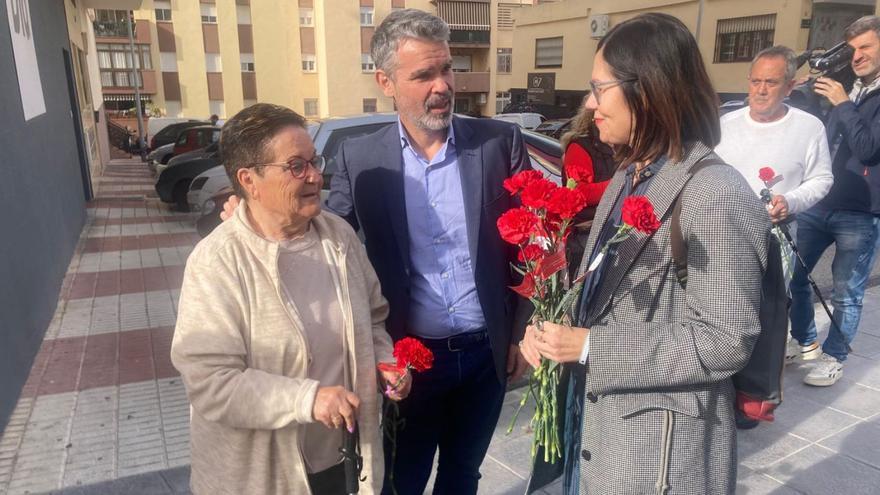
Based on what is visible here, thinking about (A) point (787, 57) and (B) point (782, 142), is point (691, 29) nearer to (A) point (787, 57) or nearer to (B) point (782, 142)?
→ (A) point (787, 57)

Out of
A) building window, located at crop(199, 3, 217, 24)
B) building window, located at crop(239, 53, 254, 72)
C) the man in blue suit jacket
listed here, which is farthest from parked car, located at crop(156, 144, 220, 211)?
building window, located at crop(199, 3, 217, 24)

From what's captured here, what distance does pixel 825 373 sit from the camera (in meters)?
3.68

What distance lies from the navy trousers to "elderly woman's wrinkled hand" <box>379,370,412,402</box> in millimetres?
350

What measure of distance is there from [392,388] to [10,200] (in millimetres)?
4119

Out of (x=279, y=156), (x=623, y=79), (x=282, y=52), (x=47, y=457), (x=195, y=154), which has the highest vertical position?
(x=282, y=52)

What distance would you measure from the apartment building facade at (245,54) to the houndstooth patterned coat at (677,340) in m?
31.9

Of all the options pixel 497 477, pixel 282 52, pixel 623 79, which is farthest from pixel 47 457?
pixel 282 52

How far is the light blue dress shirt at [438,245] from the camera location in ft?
6.57

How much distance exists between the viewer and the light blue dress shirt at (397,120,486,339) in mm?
2004

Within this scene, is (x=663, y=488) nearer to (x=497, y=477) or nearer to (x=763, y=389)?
(x=763, y=389)

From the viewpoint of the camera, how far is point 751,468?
2893 millimetres

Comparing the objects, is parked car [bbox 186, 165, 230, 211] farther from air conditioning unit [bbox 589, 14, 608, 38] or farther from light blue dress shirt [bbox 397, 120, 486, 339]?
air conditioning unit [bbox 589, 14, 608, 38]

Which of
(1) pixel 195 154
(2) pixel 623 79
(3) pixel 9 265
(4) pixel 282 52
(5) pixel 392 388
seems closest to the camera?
(2) pixel 623 79

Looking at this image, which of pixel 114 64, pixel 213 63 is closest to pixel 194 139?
pixel 213 63
